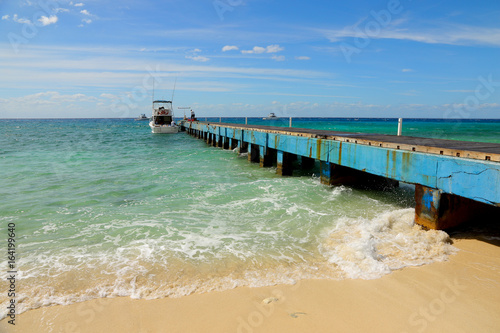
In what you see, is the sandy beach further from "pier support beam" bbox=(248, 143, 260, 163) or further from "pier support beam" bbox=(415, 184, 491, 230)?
"pier support beam" bbox=(248, 143, 260, 163)

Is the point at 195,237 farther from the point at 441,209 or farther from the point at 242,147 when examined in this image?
the point at 242,147

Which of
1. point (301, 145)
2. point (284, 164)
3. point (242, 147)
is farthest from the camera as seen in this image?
point (242, 147)

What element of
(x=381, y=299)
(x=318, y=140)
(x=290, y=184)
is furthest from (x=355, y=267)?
(x=290, y=184)

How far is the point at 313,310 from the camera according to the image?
14.3 ft

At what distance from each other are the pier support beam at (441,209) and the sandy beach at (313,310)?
5.51 feet

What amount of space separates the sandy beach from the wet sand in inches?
0.5

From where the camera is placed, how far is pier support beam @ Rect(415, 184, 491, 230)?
6770 mm

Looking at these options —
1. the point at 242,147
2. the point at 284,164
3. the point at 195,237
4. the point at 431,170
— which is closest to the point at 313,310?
the point at 195,237

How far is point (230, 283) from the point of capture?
5.13 m

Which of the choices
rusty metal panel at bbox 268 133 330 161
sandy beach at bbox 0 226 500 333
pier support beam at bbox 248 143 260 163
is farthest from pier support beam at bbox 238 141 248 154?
sandy beach at bbox 0 226 500 333

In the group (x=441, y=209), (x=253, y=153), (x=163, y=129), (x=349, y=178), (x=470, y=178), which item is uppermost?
(x=163, y=129)

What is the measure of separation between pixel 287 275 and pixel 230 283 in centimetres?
100

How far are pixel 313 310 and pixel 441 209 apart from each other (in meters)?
4.21

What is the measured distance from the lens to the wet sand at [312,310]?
407 cm
